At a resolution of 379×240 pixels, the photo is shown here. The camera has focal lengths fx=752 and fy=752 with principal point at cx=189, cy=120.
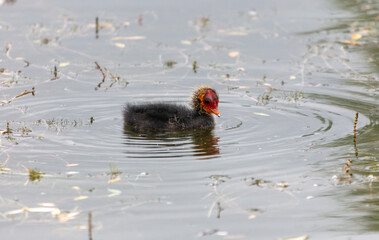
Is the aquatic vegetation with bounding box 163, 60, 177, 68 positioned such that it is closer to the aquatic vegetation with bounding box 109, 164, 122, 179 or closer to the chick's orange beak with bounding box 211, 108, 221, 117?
the chick's orange beak with bounding box 211, 108, 221, 117

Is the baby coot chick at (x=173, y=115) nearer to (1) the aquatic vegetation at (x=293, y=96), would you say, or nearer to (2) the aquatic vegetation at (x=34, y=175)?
(1) the aquatic vegetation at (x=293, y=96)

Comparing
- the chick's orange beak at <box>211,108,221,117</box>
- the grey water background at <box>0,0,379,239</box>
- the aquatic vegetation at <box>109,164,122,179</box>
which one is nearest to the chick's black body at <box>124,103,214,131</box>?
the chick's orange beak at <box>211,108,221,117</box>

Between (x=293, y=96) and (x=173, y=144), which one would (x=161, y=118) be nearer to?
(x=173, y=144)

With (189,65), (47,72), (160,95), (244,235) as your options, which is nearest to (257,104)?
(160,95)

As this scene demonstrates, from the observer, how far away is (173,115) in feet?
32.7

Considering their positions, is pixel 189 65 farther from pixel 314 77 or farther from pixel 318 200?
pixel 318 200

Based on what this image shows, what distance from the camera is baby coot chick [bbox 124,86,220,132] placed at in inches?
388

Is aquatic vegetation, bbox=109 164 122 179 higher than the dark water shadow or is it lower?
lower

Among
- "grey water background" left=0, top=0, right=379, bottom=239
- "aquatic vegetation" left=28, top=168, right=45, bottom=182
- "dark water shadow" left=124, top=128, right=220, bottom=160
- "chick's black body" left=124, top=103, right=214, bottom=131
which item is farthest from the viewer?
"chick's black body" left=124, top=103, right=214, bottom=131

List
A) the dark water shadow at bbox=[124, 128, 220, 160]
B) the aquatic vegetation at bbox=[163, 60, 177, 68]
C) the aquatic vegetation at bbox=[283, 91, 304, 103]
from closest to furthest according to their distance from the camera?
the dark water shadow at bbox=[124, 128, 220, 160] → the aquatic vegetation at bbox=[283, 91, 304, 103] → the aquatic vegetation at bbox=[163, 60, 177, 68]

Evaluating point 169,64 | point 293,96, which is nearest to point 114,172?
point 293,96

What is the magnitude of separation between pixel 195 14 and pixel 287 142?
7.82m

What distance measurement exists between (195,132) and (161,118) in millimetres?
486

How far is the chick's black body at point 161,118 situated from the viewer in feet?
32.3
